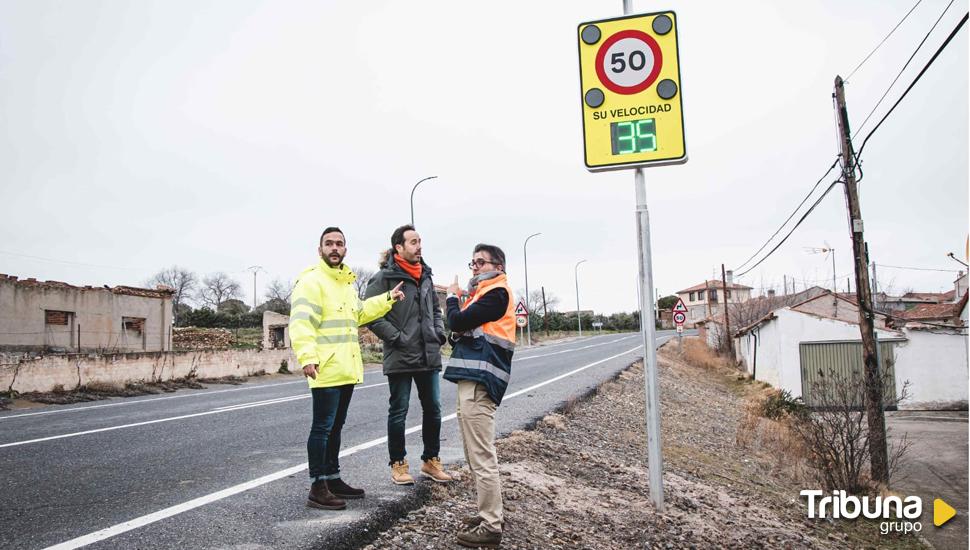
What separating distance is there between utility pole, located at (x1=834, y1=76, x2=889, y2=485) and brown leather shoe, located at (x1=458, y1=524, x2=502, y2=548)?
363 inches

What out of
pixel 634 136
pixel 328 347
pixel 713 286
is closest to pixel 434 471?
pixel 328 347

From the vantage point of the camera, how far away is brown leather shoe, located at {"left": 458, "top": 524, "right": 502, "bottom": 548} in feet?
12.1

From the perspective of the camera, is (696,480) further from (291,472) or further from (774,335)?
(774,335)

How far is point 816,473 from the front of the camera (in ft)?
34.1

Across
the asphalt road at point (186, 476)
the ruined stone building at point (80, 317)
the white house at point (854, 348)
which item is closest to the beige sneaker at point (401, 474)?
the asphalt road at point (186, 476)

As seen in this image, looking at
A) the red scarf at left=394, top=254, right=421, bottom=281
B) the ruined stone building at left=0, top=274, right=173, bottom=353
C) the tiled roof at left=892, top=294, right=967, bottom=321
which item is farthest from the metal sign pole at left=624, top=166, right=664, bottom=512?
the tiled roof at left=892, top=294, right=967, bottom=321

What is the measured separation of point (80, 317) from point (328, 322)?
24.6 m

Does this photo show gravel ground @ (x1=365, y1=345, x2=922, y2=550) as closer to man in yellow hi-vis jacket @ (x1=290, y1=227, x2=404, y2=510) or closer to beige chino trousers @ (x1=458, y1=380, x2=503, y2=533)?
beige chino trousers @ (x1=458, y1=380, x2=503, y2=533)

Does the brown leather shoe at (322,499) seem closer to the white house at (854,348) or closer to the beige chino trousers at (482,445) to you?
the beige chino trousers at (482,445)

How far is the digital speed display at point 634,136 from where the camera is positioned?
4.79 m

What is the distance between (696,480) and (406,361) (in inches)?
185

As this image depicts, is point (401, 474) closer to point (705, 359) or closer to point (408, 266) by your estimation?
point (408, 266)

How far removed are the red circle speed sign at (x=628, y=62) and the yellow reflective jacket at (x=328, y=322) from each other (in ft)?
7.95

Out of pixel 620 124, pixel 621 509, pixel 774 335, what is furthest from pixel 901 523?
pixel 774 335
